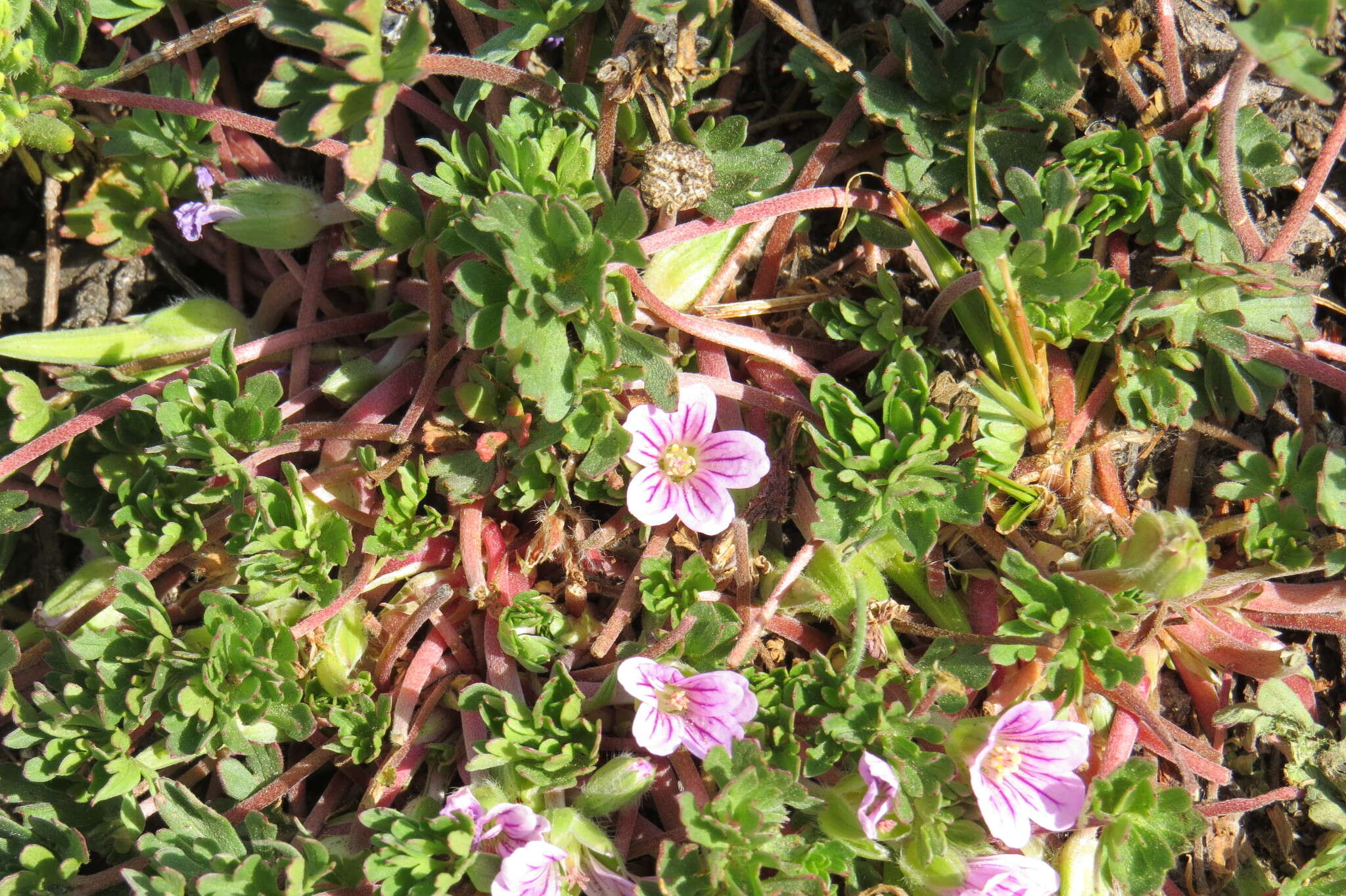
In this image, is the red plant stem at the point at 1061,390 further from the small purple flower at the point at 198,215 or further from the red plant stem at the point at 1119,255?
the small purple flower at the point at 198,215

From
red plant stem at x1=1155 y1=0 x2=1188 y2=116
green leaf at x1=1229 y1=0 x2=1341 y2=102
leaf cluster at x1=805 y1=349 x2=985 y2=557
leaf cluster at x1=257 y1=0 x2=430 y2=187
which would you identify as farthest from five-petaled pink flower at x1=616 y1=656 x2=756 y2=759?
red plant stem at x1=1155 y1=0 x2=1188 y2=116

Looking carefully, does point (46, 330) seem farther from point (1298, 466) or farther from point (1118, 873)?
point (1298, 466)

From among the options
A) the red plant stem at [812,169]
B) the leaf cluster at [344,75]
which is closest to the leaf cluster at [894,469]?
the red plant stem at [812,169]

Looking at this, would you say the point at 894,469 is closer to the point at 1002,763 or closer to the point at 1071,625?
the point at 1071,625

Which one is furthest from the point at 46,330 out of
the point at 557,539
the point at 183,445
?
the point at 557,539

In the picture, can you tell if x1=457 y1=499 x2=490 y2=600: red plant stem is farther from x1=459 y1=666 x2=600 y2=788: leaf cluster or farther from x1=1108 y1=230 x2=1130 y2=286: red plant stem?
x1=1108 y1=230 x2=1130 y2=286: red plant stem

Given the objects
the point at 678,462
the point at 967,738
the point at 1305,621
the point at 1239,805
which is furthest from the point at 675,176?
the point at 1239,805
